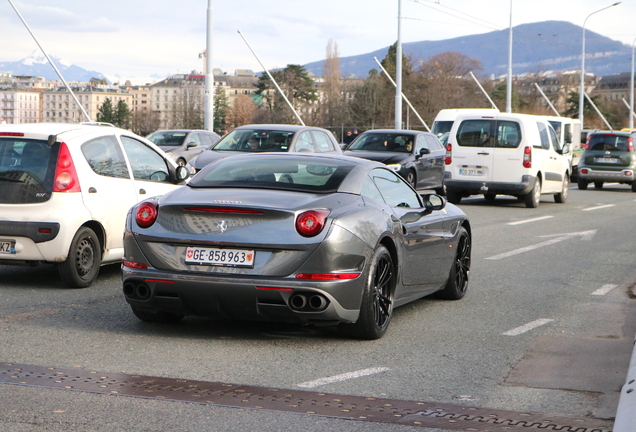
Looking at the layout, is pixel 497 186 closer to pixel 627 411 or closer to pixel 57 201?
pixel 57 201

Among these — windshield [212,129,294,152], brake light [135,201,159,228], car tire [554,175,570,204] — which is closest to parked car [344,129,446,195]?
car tire [554,175,570,204]

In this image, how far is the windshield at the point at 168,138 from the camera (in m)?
31.7

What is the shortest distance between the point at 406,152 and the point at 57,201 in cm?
1471

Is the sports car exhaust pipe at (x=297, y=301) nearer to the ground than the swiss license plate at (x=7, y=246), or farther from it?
nearer to the ground

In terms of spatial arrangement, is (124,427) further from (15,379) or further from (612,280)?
(612,280)

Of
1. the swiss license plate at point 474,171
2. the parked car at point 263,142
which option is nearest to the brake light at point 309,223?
the parked car at point 263,142

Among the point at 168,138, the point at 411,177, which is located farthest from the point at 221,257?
the point at 168,138

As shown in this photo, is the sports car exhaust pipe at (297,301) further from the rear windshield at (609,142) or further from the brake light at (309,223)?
the rear windshield at (609,142)

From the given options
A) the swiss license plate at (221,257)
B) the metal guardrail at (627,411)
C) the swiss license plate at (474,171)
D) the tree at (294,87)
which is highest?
the tree at (294,87)

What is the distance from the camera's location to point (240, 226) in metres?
6.44

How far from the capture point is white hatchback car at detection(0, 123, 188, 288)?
8656 mm

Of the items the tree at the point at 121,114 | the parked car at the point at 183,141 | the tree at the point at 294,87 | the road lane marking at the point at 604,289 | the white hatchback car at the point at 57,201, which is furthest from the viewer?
the tree at the point at 121,114

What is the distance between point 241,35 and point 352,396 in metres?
56.4

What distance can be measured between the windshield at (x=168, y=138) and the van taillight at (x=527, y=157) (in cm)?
1397
